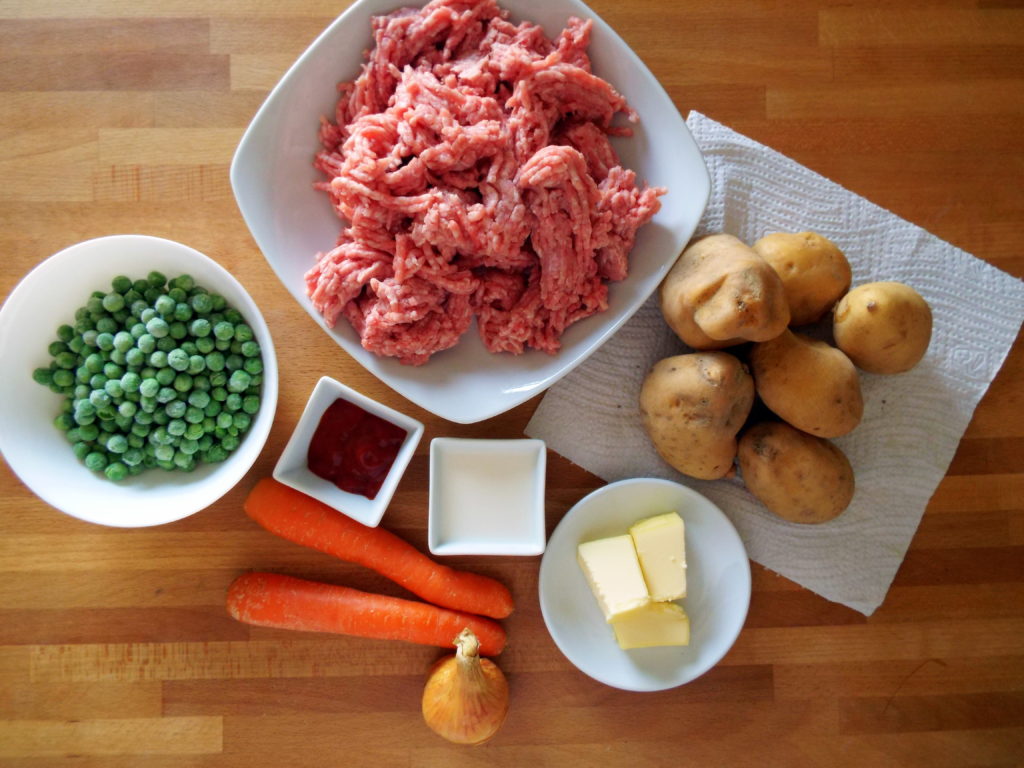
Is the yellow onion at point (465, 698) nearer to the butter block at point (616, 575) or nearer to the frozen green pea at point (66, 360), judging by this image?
the butter block at point (616, 575)

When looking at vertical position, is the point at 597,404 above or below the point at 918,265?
below

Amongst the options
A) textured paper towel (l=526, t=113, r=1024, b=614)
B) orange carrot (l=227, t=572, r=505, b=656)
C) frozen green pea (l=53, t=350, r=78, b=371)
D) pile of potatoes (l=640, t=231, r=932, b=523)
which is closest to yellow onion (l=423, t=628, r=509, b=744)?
orange carrot (l=227, t=572, r=505, b=656)

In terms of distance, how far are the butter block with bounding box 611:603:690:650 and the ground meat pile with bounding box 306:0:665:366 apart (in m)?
0.67

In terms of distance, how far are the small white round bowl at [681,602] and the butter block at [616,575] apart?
7 centimetres

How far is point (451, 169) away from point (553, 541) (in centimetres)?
85

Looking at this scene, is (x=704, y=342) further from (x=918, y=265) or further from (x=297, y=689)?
(x=297, y=689)

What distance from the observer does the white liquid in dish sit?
1674 mm

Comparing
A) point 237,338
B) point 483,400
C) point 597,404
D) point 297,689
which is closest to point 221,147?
point 237,338

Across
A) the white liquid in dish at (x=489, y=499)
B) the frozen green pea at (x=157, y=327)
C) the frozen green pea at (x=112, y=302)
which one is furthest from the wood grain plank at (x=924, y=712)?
the frozen green pea at (x=112, y=302)

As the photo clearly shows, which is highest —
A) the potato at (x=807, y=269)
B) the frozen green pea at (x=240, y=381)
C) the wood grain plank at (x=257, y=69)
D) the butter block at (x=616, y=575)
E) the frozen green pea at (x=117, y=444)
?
the wood grain plank at (x=257, y=69)

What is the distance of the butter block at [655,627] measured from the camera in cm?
169

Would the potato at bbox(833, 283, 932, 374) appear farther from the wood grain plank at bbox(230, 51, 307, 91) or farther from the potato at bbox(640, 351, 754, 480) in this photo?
the wood grain plank at bbox(230, 51, 307, 91)

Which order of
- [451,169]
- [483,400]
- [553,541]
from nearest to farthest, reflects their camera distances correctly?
[451,169], [483,400], [553,541]

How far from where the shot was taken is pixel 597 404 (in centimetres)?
175
